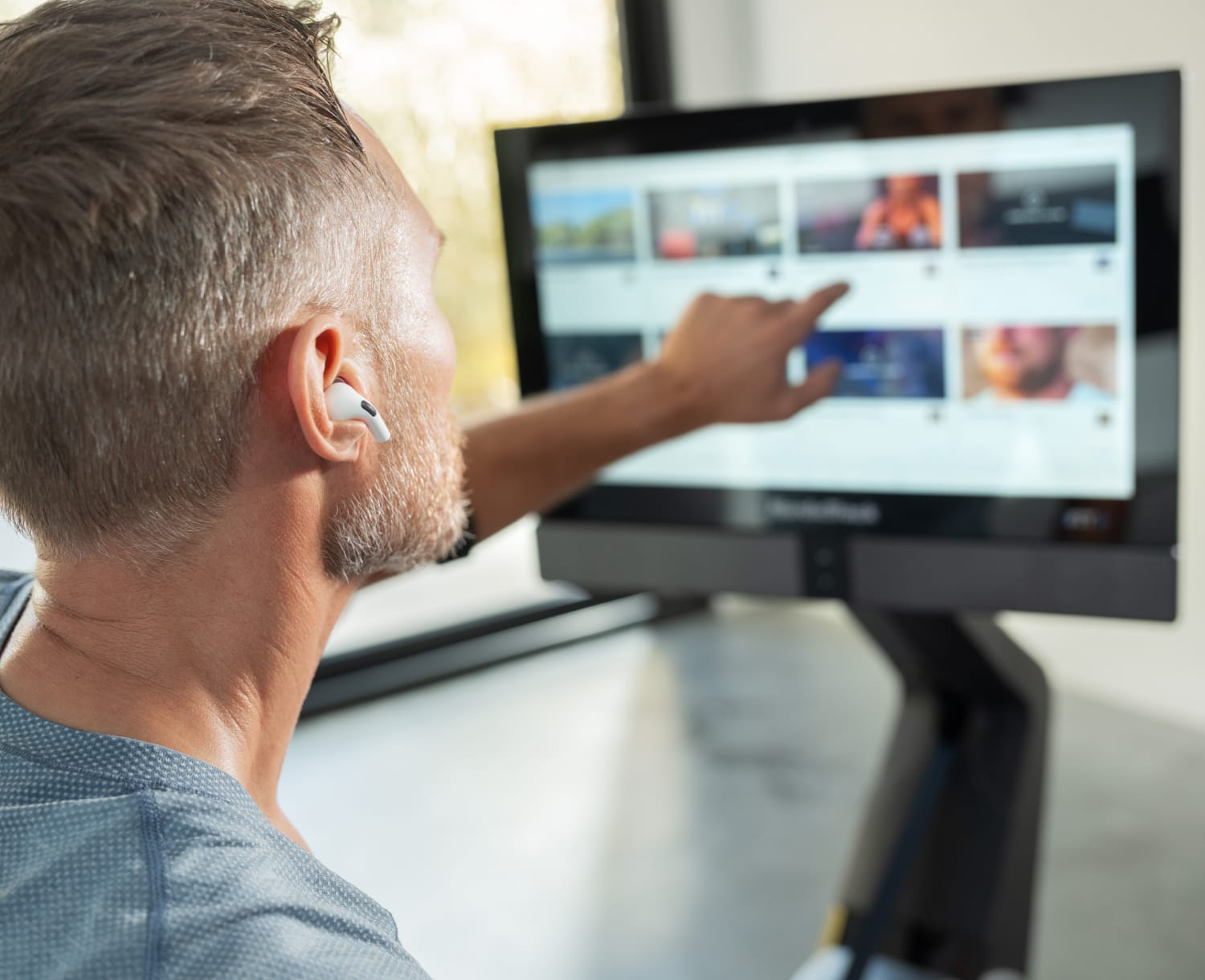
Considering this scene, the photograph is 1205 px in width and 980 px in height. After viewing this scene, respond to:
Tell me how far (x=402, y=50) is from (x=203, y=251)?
1.42 m

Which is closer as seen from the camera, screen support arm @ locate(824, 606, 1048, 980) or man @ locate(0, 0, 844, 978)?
man @ locate(0, 0, 844, 978)

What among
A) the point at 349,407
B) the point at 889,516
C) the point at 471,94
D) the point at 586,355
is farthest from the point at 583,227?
the point at 471,94

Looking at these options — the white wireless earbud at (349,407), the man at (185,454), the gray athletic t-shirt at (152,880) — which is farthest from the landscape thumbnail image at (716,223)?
the gray athletic t-shirt at (152,880)

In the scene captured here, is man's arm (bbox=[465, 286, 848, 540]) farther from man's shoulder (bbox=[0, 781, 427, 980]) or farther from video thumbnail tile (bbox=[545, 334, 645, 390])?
man's shoulder (bbox=[0, 781, 427, 980])

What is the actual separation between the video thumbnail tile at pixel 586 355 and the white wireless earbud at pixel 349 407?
0.62 metres

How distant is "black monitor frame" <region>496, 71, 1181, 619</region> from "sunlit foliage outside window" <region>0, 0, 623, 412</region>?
642mm

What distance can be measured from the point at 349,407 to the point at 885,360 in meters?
0.63

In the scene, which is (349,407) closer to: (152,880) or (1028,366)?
(152,880)

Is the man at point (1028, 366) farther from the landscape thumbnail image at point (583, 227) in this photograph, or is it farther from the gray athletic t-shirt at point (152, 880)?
the gray athletic t-shirt at point (152, 880)

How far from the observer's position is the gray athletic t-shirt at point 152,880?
47 centimetres

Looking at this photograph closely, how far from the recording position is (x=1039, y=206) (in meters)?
1.01

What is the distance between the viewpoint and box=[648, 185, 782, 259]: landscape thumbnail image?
44.3 inches

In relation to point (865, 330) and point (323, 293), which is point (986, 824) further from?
point (323, 293)

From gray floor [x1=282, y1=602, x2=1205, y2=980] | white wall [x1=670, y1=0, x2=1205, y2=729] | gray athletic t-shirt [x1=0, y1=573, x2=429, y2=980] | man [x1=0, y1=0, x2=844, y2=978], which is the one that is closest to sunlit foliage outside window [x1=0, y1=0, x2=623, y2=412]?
white wall [x1=670, y1=0, x2=1205, y2=729]
